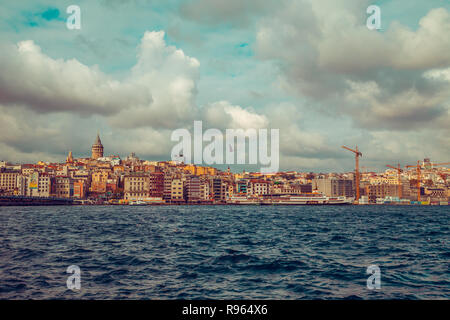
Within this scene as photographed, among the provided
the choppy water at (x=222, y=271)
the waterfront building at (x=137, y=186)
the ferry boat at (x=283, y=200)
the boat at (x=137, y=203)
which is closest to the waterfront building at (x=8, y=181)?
the waterfront building at (x=137, y=186)

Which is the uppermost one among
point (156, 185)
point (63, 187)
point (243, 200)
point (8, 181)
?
point (8, 181)

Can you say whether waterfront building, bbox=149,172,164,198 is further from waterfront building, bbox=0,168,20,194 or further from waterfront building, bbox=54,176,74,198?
waterfront building, bbox=0,168,20,194

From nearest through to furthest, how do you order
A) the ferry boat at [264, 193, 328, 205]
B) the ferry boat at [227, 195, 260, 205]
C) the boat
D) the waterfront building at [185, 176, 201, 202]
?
the boat < the waterfront building at [185, 176, 201, 202] < the ferry boat at [227, 195, 260, 205] < the ferry boat at [264, 193, 328, 205]

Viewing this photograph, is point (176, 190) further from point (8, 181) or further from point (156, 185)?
point (8, 181)

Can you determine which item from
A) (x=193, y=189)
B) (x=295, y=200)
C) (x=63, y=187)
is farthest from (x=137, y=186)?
(x=295, y=200)

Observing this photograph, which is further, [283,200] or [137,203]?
[283,200]

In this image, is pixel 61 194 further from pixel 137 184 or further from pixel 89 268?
pixel 89 268

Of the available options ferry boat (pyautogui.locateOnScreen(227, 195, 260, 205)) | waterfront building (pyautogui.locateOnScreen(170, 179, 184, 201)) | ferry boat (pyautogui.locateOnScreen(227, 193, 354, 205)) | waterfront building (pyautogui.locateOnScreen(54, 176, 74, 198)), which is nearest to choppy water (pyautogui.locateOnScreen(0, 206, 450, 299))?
waterfront building (pyautogui.locateOnScreen(170, 179, 184, 201))

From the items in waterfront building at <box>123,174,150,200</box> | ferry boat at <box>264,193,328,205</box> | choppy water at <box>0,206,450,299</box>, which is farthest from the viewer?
ferry boat at <box>264,193,328,205</box>

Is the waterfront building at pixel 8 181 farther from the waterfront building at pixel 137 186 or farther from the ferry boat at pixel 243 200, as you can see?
the ferry boat at pixel 243 200

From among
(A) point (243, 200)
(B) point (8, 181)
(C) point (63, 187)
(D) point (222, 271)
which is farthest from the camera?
(B) point (8, 181)

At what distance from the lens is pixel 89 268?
14.7 metres

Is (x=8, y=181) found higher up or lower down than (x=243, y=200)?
higher up
